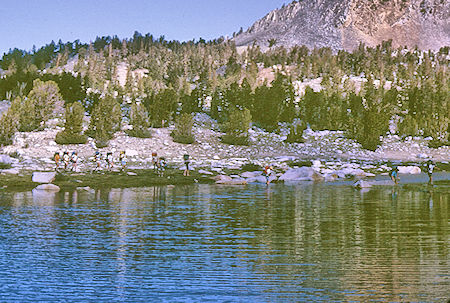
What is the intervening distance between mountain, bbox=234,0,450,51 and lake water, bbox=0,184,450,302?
15127cm

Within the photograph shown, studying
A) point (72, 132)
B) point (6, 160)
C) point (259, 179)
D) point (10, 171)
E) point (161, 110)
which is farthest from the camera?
point (161, 110)

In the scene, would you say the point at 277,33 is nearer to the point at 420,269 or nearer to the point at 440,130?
the point at 440,130

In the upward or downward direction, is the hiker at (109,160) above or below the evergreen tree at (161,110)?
below

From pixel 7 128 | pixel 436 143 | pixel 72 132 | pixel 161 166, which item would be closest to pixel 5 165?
pixel 161 166

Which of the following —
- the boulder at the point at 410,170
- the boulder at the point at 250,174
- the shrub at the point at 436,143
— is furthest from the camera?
the shrub at the point at 436,143

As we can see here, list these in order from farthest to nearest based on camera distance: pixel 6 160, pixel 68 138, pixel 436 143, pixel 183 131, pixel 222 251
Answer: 1. pixel 436 143
2. pixel 183 131
3. pixel 68 138
4. pixel 6 160
5. pixel 222 251

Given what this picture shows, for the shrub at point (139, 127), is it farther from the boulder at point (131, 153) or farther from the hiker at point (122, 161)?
the hiker at point (122, 161)

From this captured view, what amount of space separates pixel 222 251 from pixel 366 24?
186 meters

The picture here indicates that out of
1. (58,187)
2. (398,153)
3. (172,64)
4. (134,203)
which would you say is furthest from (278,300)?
(172,64)

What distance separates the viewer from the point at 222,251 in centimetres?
1041

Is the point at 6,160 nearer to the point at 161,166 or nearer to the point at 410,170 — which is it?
the point at 161,166

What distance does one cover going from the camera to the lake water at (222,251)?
7516mm

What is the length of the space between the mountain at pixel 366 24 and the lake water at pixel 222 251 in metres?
151

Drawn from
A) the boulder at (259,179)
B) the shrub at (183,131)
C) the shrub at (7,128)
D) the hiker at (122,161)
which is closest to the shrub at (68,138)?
the shrub at (7,128)
